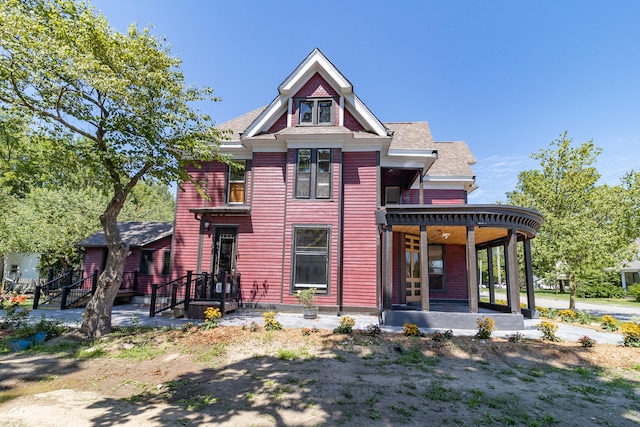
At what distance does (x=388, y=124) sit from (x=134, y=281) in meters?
15.4

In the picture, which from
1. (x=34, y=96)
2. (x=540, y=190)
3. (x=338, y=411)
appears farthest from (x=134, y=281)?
(x=540, y=190)

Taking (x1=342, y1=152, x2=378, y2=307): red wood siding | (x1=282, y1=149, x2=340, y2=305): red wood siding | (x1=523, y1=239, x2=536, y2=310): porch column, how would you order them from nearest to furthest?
1. (x1=523, y1=239, x2=536, y2=310): porch column
2. (x1=342, y1=152, x2=378, y2=307): red wood siding
3. (x1=282, y1=149, x2=340, y2=305): red wood siding

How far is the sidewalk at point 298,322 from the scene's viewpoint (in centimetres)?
883

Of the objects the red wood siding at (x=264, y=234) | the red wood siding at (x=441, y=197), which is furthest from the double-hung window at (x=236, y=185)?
the red wood siding at (x=441, y=197)

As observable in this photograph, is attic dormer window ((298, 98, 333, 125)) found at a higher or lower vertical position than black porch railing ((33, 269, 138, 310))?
higher

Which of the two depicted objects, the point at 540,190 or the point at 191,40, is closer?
the point at 191,40

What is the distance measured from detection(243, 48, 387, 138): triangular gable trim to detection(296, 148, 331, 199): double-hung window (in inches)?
80.2

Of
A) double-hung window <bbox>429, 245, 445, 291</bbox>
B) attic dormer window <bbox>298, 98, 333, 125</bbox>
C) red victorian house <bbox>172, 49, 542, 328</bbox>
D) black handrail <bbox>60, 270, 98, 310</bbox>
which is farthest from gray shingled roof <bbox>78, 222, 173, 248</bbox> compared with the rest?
double-hung window <bbox>429, 245, 445, 291</bbox>

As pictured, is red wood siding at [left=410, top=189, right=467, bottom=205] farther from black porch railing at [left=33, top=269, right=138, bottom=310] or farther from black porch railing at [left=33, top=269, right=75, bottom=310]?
black porch railing at [left=33, top=269, right=75, bottom=310]

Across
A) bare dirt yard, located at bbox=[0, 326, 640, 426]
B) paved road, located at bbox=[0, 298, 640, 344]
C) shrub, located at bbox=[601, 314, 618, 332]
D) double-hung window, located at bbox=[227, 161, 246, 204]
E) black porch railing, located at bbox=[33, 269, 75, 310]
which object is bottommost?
bare dirt yard, located at bbox=[0, 326, 640, 426]

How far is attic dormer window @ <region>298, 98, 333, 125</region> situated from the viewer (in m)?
12.8

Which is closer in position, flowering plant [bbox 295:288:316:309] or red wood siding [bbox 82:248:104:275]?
flowering plant [bbox 295:288:316:309]

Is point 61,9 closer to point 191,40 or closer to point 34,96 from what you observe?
point 34,96

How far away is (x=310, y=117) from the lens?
42.3 ft
